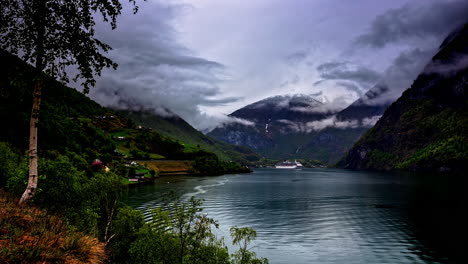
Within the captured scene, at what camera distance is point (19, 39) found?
22016mm

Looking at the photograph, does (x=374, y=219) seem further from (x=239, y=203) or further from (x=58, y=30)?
(x=58, y=30)

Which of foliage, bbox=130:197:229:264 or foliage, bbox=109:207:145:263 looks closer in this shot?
foliage, bbox=130:197:229:264

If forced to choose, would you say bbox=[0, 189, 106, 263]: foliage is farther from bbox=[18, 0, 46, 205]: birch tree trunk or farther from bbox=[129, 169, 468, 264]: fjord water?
bbox=[129, 169, 468, 264]: fjord water

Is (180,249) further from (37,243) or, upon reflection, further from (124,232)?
(37,243)

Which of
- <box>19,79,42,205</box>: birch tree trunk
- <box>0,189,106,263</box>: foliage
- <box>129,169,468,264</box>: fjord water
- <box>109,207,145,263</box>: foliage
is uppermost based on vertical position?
<box>19,79,42,205</box>: birch tree trunk

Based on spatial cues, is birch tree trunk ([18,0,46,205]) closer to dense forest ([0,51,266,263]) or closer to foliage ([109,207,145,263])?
dense forest ([0,51,266,263])

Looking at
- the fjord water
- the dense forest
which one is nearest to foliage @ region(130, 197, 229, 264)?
the dense forest

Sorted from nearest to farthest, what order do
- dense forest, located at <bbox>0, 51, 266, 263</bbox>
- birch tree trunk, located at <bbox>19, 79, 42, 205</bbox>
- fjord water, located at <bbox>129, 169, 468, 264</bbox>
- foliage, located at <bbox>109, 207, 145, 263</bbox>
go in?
dense forest, located at <bbox>0, 51, 266, 263</bbox>
birch tree trunk, located at <bbox>19, 79, 42, 205</bbox>
foliage, located at <bbox>109, 207, 145, 263</bbox>
fjord water, located at <bbox>129, 169, 468, 264</bbox>

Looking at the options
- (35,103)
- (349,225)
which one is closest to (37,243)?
(35,103)

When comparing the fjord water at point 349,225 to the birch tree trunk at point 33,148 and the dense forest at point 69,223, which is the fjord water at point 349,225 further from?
the birch tree trunk at point 33,148

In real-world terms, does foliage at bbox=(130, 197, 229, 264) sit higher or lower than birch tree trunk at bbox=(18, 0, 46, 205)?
lower

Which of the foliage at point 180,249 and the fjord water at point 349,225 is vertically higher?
the foliage at point 180,249

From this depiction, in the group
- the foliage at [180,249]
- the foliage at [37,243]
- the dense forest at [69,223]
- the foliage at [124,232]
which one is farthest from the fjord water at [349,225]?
the foliage at [37,243]

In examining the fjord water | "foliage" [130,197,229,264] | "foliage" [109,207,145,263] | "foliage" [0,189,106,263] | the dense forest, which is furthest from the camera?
the fjord water
